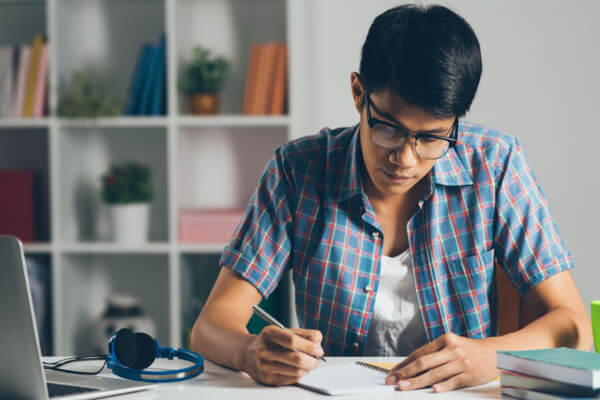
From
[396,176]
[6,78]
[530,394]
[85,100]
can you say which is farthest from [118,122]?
[530,394]

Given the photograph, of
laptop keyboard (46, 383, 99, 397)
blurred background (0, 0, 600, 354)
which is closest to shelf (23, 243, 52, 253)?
blurred background (0, 0, 600, 354)

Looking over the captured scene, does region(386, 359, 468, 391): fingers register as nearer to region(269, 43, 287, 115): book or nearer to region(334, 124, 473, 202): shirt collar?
region(334, 124, 473, 202): shirt collar

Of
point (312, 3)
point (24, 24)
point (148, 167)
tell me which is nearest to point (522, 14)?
point (312, 3)

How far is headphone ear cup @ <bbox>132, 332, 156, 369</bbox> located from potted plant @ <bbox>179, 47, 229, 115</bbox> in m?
1.57

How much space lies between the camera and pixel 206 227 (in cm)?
248

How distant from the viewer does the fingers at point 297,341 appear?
0.98m

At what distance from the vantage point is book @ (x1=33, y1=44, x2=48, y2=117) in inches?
98.5

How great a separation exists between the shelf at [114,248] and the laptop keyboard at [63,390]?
151 cm

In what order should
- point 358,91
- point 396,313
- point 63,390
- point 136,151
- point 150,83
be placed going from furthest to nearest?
point 136,151, point 150,83, point 396,313, point 358,91, point 63,390

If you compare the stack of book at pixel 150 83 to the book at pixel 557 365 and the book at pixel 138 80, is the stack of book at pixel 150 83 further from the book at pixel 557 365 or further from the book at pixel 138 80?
the book at pixel 557 365

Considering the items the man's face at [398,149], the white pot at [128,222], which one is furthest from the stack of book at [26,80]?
the man's face at [398,149]

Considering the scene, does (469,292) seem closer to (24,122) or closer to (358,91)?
(358,91)

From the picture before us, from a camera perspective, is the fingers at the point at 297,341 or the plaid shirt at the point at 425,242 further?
the plaid shirt at the point at 425,242

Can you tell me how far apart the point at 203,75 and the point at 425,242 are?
1.38 metres
